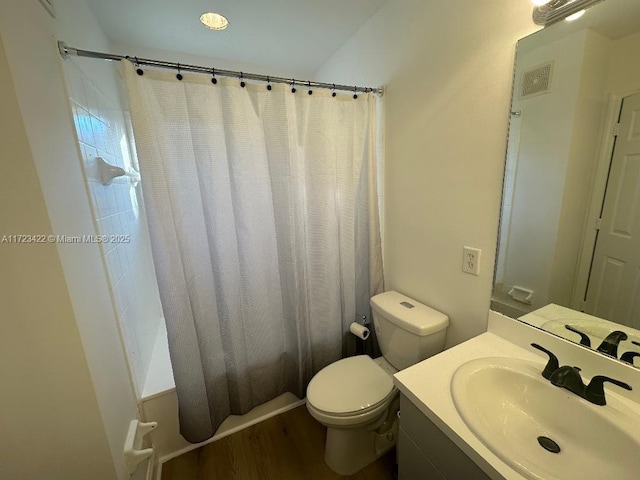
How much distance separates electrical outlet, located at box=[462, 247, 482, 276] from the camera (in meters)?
1.13

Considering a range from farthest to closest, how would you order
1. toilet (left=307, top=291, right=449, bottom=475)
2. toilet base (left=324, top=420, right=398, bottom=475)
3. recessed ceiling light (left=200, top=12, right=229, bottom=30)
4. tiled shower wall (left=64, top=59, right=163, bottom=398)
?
recessed ceiling light (left=200, top=12, right=229, bottom=30), toilet base (left=324, top=420, right=398, bottom=475), toilet (left=307, top=291, right=449, bottom=475), tiled shower wall (left=64, top=59, right=163, bottom=398)

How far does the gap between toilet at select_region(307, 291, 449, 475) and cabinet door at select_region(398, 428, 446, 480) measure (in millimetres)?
233

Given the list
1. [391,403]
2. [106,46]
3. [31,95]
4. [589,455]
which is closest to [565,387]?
[589,455]

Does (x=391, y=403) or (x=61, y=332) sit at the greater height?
(x=61, y=332)

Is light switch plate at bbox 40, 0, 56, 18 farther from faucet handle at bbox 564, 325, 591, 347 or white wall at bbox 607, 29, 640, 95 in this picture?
faucet handle at bbox 564, 325, 591, 347

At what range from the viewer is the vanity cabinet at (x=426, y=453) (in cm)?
71

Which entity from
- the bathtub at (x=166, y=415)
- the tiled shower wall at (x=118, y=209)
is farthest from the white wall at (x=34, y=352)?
the bathtub at (x=166, y=415)

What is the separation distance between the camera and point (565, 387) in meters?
0.78

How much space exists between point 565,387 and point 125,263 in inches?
75.9

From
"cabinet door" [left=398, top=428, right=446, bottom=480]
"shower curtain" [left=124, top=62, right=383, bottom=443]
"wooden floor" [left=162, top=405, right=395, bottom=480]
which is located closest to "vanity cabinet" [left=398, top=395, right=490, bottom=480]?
"cabinet door" [left=398, top=428, right=446, bottom=480]

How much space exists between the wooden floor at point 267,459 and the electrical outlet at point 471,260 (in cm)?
112

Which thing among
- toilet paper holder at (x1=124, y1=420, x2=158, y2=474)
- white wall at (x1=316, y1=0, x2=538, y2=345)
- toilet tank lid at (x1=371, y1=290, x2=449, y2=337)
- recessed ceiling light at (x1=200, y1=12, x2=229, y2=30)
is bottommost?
toilet paper holder at (x1=124, y1=420, x2=158, y2=474)

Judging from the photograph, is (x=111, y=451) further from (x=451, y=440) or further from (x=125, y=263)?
(x=451, y=440)

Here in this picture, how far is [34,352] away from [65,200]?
0.46 meters
